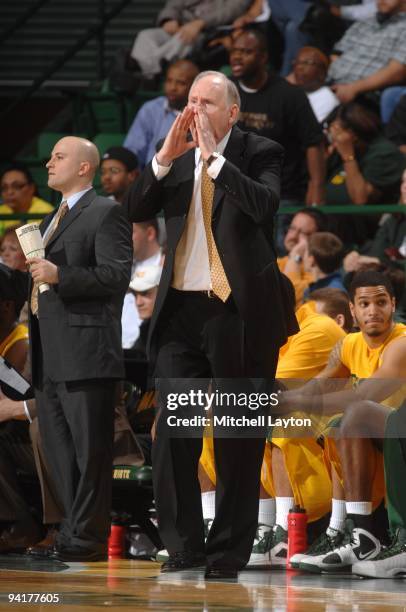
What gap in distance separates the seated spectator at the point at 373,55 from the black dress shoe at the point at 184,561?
6.12 m

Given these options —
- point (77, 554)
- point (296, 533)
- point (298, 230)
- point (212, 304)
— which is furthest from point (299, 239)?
point (212, 304)

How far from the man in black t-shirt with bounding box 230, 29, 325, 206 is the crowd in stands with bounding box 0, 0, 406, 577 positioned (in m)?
0.01

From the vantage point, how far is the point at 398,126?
31.9 feet

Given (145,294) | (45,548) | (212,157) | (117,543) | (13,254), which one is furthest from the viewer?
(13,254)

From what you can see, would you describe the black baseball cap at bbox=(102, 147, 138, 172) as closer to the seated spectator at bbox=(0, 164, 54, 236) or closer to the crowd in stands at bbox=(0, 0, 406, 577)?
the crowd in stands at bbox=(0, 0, 406, 577)

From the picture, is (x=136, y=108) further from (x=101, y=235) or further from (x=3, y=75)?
(x=101, y=235)

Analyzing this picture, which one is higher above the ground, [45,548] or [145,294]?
[145,294]

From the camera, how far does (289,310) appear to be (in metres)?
4.99

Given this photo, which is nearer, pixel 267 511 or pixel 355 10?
pixel 267 511

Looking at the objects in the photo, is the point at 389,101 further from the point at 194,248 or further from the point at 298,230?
the point at 194,248

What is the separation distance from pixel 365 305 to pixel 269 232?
1.14m

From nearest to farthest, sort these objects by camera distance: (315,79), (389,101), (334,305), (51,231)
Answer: (51,231)
(334,305)
(389,101)
(315,79)

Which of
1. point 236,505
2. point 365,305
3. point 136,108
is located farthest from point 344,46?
point 236,505

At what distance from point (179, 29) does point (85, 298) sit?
6421 mm
